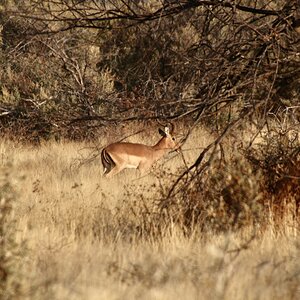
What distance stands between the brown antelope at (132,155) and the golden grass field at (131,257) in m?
3.51

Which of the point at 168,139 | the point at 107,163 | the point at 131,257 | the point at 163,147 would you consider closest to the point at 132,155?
the point at 107,163

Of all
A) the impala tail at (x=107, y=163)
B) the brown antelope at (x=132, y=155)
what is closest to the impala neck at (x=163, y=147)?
the brown antelope at (x=132, y=155)

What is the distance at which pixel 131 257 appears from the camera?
5.84 meters

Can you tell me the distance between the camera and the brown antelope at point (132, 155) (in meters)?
12.7

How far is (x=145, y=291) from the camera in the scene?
4.86 metres

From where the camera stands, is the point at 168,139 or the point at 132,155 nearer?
the point at 132,155

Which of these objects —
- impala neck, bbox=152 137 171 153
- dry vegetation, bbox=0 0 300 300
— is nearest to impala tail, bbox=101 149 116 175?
impala neck, bbox=152 137 171 153

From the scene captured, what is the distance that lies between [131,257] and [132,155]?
7407 mm

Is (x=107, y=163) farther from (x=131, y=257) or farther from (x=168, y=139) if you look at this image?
(x=131, y=257)

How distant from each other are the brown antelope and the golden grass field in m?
3.51

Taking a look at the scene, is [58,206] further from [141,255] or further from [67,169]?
[67,169]

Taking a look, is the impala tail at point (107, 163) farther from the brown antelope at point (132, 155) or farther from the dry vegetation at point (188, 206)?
the dry vegetation at point (188, 206)

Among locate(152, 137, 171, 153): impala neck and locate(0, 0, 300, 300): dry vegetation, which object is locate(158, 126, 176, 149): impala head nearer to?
locate(152, 137, 171, 153): impala neck

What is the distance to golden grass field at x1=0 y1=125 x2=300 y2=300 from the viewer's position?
4.86 metres
